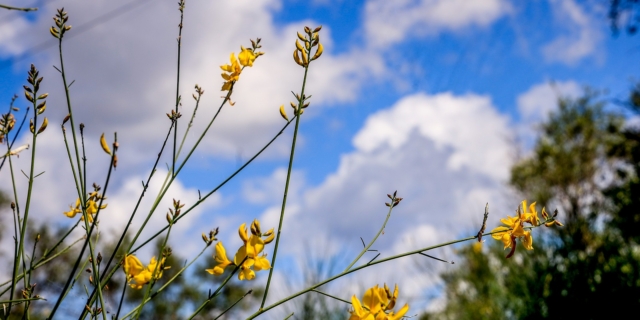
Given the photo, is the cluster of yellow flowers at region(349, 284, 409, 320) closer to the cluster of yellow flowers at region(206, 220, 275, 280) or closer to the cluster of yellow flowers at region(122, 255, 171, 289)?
the cluster of yellow flowers at region(206, 220, 275, 280)

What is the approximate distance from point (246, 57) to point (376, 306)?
71 centimetres

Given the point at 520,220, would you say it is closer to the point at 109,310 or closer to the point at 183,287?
the point at 109,310

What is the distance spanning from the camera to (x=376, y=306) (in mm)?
1058

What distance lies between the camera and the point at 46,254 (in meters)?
1.40

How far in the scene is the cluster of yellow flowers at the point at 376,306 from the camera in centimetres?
104

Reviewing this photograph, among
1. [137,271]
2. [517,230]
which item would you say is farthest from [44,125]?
[517,230]

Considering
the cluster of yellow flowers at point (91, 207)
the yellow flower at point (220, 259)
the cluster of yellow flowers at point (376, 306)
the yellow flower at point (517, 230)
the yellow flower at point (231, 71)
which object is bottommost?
the cluster of yellow flowers at point (376, 306)

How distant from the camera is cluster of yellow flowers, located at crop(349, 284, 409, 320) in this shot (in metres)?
1.04

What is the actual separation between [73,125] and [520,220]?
104 centimetres

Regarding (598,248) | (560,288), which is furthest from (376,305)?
(598,248)

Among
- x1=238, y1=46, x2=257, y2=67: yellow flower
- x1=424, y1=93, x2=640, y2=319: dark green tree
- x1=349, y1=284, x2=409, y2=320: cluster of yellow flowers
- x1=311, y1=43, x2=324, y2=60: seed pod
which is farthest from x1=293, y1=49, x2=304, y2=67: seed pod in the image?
x1=424, y1=93, x2=640, y2=319: dark green tree

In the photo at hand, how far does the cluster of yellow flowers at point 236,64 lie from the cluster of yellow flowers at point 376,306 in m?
0.66

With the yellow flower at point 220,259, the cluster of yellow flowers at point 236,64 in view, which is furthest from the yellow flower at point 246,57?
the yellow flower at point 220,259

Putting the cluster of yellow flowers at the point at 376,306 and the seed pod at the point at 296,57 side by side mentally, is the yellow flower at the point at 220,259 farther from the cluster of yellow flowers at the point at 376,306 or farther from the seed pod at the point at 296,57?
the seed pod at the point at 296,57
